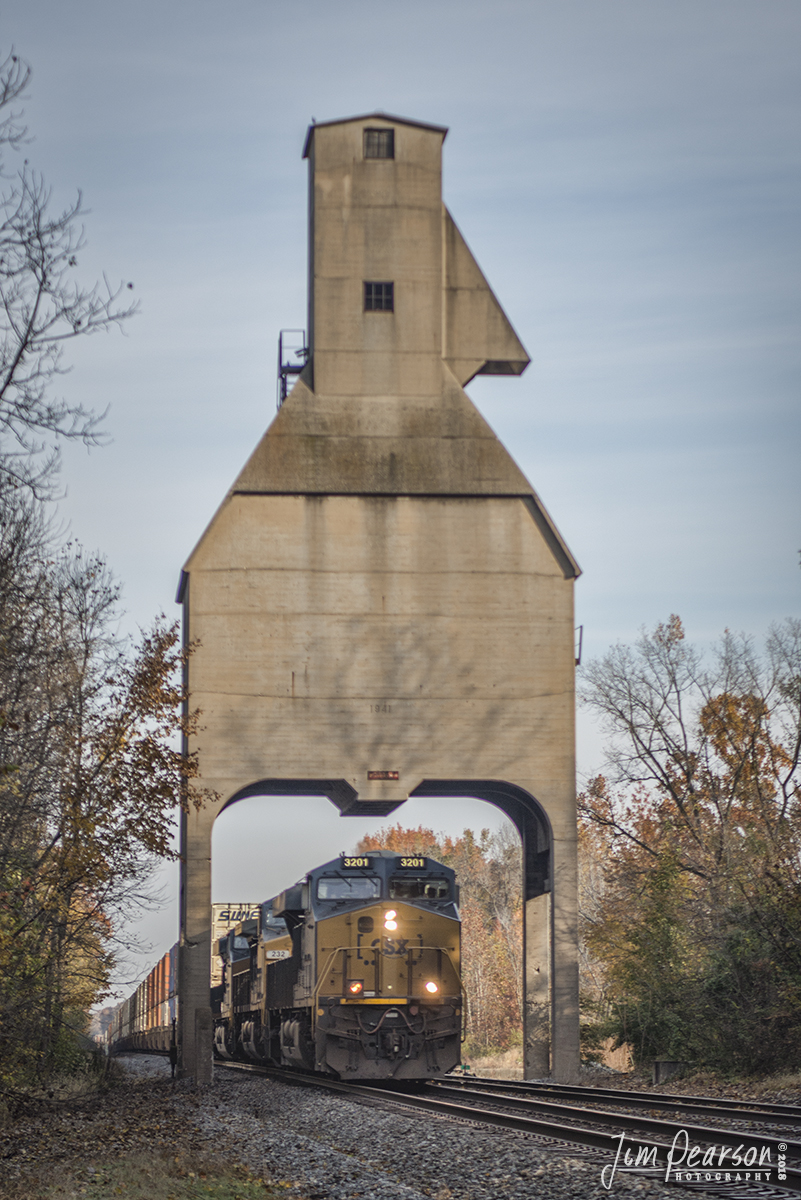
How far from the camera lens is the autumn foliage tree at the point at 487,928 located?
72688 millimetres

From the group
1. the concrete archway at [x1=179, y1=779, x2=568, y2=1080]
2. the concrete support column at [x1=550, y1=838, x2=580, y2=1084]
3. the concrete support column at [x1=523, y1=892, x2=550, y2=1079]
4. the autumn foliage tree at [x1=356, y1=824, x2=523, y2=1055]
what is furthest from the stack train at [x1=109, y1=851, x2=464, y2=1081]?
the autumn foliage tree at [x1=356, y1=824, x2=523, y2=1055]

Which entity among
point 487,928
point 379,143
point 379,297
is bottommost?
point 487,928

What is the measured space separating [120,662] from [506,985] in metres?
54.3

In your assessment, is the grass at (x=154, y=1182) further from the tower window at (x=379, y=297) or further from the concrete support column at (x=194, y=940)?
the tower window at (x=379, y=297)

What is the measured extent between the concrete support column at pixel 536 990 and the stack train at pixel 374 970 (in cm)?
636

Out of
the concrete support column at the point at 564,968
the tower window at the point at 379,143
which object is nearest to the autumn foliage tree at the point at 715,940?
the concrete support column at the point at 564,968

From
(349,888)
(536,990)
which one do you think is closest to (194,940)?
(349,888)

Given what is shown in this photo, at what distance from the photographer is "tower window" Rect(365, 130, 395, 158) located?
32.4 meters

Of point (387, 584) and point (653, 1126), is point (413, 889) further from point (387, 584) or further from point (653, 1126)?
point (653, 1126)

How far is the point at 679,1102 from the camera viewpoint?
1780 cm

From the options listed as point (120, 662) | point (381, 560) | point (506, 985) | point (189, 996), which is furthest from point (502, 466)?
point (506, 985)

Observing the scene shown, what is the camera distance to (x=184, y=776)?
25828 millimetres

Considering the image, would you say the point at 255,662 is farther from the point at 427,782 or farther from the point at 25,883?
the point at 25,883

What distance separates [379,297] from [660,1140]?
923 inches
